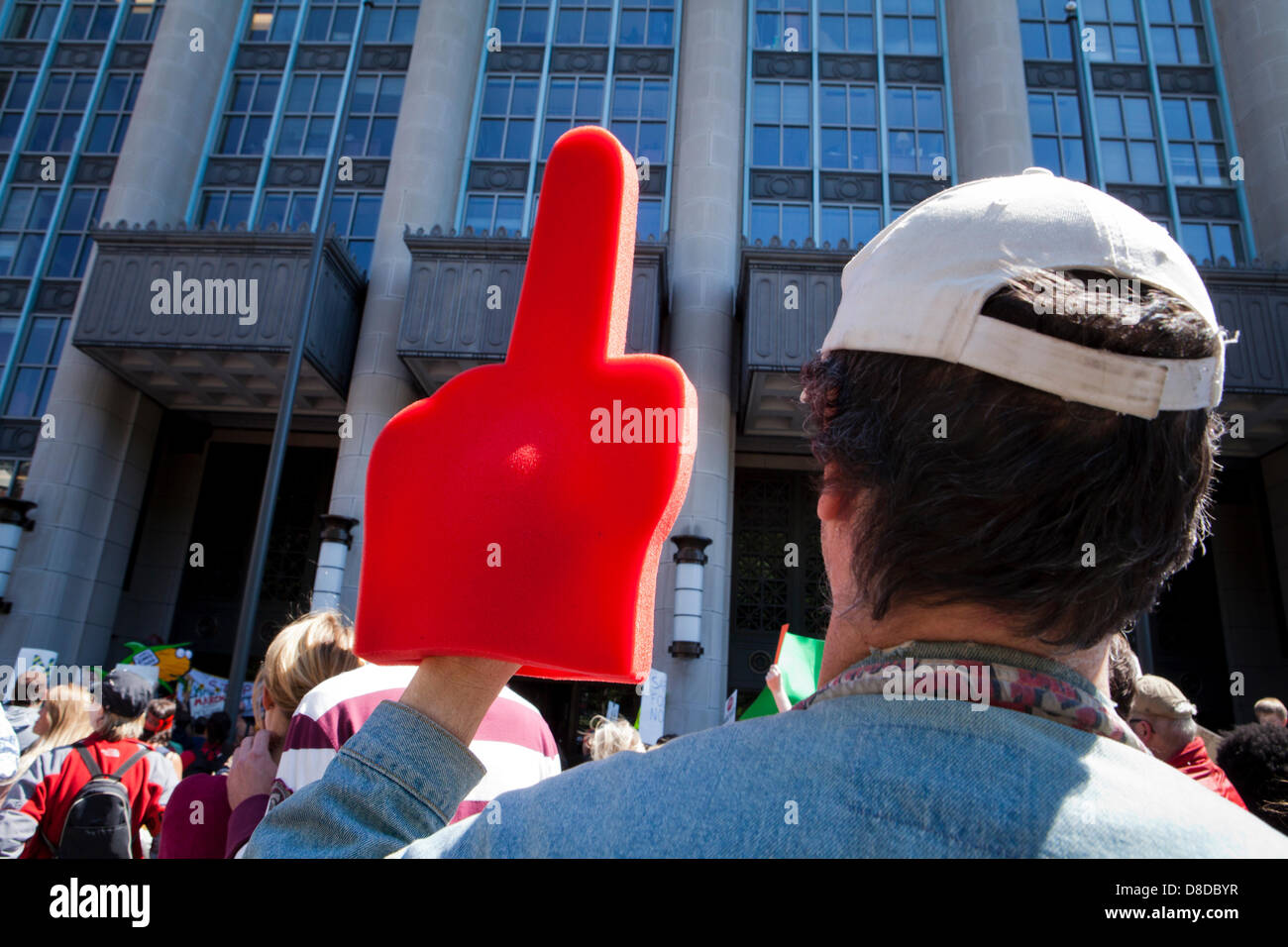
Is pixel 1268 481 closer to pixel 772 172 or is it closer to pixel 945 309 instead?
pixel 772 172

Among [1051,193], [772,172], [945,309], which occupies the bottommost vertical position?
[945,309]

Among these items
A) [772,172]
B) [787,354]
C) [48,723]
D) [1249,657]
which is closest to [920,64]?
[772,172]

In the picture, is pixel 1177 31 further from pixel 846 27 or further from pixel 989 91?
pixel 846 27

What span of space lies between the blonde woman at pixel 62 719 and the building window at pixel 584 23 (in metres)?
17.6

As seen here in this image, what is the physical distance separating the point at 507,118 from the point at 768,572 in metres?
11.5

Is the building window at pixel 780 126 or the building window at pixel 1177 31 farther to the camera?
the building window at pixel 1177 31

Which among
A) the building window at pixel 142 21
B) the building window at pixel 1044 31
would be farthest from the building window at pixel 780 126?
the building window at pixel 142 21

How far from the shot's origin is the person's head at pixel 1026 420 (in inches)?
34.0

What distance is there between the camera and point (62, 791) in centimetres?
414

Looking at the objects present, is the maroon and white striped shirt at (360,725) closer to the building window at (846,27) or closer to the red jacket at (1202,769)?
the red jacket at (1202,769)

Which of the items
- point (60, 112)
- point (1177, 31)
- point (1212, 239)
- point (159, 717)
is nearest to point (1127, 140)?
point (1212, 239)

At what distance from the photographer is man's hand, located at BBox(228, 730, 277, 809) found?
8.48 ft

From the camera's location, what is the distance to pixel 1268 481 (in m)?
16.4

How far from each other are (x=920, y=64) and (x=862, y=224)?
433 centimetres
